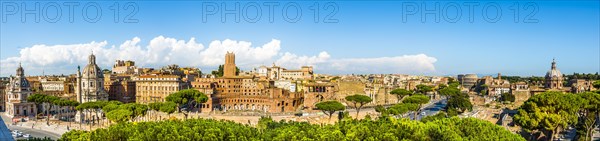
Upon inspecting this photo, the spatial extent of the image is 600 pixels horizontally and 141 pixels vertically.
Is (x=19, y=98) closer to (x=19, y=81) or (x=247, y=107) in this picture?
(x=19, y=81)

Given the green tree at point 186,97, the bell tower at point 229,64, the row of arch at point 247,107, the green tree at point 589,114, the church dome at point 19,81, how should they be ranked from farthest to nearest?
1. the bell tower at point 229,64
2. the row of arch at point 247,107
3. the church dome at point 19,81
4. the green tree at point 186,97
5. the green tree at point 589,114

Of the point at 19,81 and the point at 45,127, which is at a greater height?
the point at 19,81

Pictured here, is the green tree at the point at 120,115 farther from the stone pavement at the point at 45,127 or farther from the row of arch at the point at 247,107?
the row of arch at the point at 247,107

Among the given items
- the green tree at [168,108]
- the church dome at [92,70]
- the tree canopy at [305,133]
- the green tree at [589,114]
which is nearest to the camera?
the tree canopy at [305,133]

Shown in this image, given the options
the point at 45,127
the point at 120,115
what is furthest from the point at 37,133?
the point at 120,115

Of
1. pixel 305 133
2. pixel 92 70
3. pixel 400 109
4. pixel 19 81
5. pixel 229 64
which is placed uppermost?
pixel 229 64

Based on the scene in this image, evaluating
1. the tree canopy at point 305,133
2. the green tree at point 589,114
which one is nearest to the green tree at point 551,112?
the green tree at point 589,114

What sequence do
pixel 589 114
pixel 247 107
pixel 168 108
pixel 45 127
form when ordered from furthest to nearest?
1. pixel 247 107
2. pixel 45 127
3. pixel 168 108
4. pixel 589 114

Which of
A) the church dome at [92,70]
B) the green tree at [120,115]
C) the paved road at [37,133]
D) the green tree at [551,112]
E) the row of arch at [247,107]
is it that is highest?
the church dome at [92,70]

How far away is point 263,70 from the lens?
366 feet

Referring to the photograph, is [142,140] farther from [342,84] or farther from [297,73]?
[297,73]

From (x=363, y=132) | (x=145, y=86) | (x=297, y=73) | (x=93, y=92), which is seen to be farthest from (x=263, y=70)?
(x=363, y=132)

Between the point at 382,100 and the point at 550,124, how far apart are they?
46.4 m

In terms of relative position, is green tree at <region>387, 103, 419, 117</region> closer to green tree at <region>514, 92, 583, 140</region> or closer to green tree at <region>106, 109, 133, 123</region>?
green tree at <region>514, 92, 583, 140</region>
